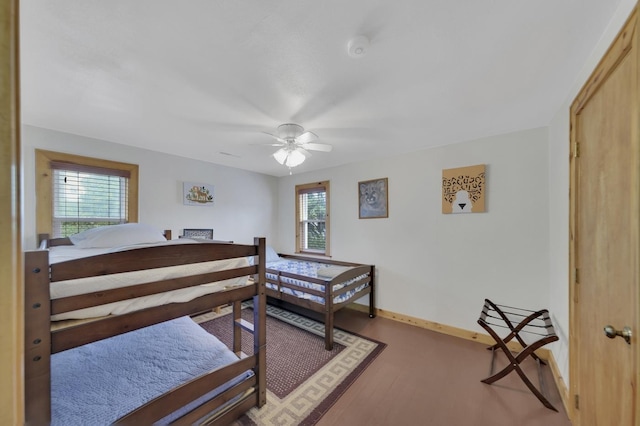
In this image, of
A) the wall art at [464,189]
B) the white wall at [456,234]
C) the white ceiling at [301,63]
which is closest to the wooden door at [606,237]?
the white ceiling at [301,63]

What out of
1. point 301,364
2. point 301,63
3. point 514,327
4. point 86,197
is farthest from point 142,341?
point 514,327

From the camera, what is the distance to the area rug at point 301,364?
1.74 m

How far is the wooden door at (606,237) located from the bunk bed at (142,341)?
1.90 m

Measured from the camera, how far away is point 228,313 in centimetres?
352

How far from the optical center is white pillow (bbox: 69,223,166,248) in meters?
2.29

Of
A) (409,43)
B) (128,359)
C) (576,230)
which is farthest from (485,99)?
(128,359)

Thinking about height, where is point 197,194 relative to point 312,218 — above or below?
above

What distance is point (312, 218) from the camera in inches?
178

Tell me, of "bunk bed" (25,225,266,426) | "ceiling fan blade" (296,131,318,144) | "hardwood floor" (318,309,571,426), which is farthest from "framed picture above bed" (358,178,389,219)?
"bunk bed" (25,225,266,426)

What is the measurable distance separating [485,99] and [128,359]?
10.6 feet

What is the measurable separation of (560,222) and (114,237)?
406 cm

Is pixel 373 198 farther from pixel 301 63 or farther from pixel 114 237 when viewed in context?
pixel 114 237

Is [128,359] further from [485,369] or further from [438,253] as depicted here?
[438,253]

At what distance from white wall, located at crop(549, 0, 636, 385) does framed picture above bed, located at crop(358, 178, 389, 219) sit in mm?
1728
